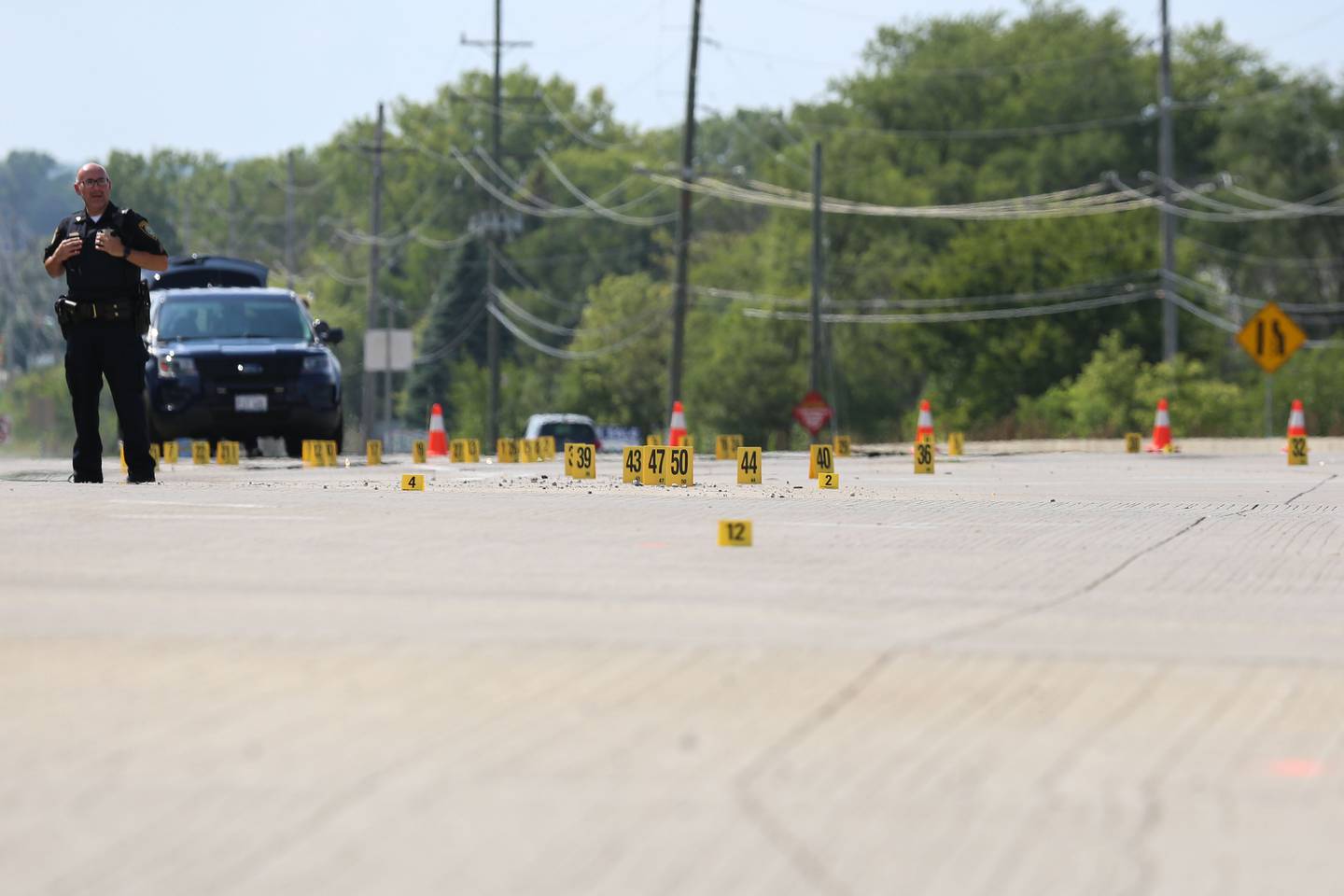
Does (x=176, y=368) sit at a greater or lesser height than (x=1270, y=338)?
lesser

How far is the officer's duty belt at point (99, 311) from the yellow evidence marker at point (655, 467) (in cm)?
424

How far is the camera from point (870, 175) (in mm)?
107375

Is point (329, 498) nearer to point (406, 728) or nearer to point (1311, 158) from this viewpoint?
point (406, 728)

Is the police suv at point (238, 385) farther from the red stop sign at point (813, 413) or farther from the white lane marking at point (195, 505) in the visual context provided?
the red stop sign at point (813, 413)

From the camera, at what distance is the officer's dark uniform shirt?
17625 millimetres

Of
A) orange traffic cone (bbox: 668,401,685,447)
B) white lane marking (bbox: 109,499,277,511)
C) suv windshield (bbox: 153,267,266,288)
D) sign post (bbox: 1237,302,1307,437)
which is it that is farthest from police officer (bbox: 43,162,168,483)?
sign post (bbox: 1237,302,1307,437)

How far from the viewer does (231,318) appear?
95.1 feet

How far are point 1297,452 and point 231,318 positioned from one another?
39.5ft

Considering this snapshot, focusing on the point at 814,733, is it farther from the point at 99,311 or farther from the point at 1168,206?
the point at 1168,206

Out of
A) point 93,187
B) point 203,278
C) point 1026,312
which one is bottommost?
point 93,187

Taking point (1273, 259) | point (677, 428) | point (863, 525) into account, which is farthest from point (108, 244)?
point (1273, 259)

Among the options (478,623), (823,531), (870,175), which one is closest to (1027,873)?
(478,623)

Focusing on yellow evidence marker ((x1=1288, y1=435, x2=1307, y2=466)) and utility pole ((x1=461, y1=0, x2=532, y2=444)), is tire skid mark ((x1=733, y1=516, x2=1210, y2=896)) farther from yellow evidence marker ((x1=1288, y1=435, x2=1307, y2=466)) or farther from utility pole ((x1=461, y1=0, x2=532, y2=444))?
utility pole ((x1=461, y1=0, x2=532, y2=444))

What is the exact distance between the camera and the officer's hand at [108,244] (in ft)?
57.1
